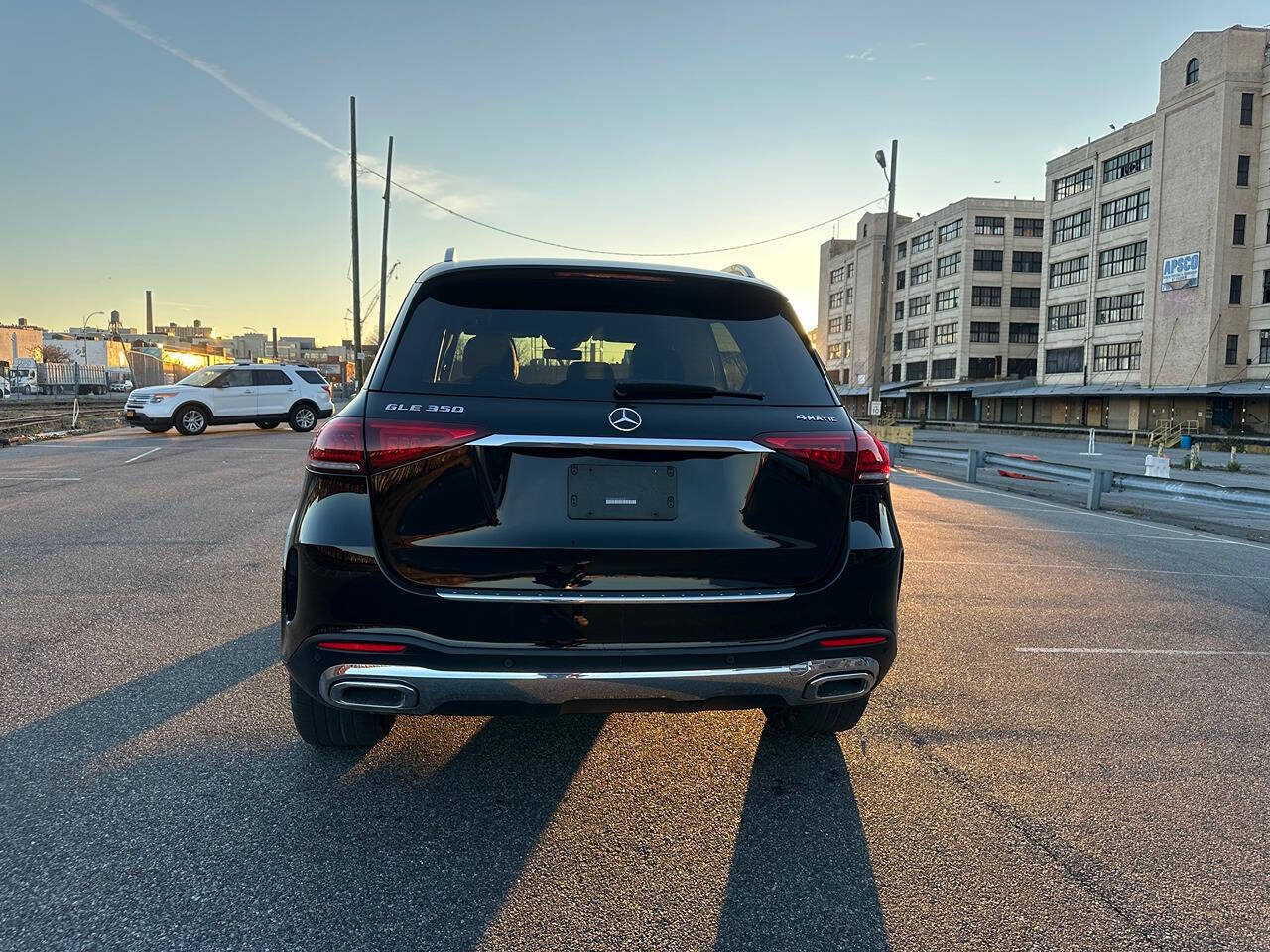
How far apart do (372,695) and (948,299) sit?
79.6m

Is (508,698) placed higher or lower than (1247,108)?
lower

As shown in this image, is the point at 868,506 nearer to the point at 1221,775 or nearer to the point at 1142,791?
the point at 1142,791

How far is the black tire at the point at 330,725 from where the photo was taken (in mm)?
3086

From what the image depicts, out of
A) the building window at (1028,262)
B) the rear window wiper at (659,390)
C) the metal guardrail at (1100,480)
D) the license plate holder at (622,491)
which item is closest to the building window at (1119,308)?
the building window at (1028,262)

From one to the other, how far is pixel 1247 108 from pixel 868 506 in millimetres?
58183

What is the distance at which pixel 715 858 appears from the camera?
8.61 feet

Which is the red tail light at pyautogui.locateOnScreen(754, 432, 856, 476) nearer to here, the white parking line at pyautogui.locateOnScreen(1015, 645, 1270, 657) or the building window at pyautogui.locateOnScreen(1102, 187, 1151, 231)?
the white parking line at pyautogui.locateOnScreen(1015, 645, 1270, 657)

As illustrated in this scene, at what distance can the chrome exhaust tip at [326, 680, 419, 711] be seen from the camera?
2496 millimetres

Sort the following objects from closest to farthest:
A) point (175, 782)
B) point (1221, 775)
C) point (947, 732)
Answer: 1. point (175, 782)
2. point (1221, 775)
3. point (947, 732)

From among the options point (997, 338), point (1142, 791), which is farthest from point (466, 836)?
point (997, 338)

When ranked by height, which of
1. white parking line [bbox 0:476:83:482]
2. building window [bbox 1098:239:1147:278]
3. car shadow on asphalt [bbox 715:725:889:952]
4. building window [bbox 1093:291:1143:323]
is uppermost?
building window [bbox 1098:239:1147:278]

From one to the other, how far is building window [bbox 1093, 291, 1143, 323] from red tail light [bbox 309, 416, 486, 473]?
59.7 m

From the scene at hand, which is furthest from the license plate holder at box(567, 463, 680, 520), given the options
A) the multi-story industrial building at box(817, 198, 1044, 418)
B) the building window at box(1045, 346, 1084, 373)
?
the multi-story industrial building at box(817, 198, 1044, 418)

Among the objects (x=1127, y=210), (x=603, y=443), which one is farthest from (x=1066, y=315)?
(x=603, y=443)
